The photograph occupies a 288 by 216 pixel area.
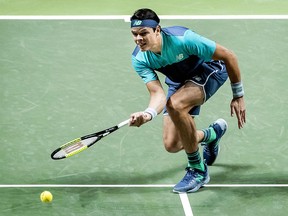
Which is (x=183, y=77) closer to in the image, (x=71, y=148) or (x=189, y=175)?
(x=189, y=175)

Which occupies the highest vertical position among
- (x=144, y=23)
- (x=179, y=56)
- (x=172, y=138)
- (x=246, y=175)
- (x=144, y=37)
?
(x=144, y=23)

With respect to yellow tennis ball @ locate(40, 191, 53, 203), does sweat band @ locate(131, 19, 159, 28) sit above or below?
above

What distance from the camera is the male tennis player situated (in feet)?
28.3

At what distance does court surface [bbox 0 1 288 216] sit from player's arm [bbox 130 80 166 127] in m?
0.89

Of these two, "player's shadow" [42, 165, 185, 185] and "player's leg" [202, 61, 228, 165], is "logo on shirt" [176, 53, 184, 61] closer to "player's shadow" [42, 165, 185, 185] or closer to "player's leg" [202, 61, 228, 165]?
"player's leg" [202, 61, 228, 165]

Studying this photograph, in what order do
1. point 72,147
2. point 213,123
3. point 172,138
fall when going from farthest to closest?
point 213,123 → point 172,138 → point 72,147

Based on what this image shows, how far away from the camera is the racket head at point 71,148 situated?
8.89 meters

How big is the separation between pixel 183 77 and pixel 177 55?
357 millimetres

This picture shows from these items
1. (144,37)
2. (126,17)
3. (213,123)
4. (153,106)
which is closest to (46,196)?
(153,106)

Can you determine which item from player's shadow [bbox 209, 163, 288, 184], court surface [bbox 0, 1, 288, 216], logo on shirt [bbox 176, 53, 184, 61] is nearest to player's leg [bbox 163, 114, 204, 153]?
court surface [bbox 0, 1, 288, 216]

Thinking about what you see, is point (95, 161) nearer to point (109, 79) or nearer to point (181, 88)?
point (181, 88)

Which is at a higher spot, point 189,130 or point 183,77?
point 183,77

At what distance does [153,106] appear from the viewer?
28.7ft

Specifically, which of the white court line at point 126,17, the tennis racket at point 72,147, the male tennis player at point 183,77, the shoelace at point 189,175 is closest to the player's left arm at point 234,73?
the male tennis player at point 183,77
